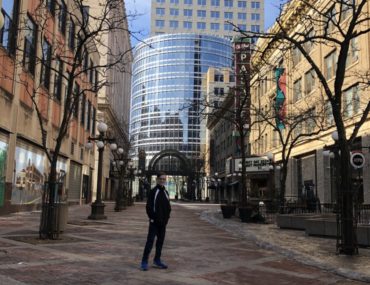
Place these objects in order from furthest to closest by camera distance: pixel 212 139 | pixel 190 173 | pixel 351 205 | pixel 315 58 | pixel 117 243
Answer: pixel 212 139
pixel 190 173
pixel 315 58
pixel 117 243
pixel 351 205

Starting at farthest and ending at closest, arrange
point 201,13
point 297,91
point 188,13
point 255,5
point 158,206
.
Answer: point 188,13 → point 201,13 → point 255,5 → point 297,91 → point 158,206

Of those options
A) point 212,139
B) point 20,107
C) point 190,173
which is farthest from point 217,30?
point 20,107

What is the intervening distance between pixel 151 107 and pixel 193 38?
803 inches

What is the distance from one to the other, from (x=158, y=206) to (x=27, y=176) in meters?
20.1

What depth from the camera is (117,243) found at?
13.3m

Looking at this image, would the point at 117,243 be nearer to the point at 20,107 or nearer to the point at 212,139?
the point at 20,107

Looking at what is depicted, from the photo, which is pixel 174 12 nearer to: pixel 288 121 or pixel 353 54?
pixel 288 121

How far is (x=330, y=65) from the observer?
1465 inches

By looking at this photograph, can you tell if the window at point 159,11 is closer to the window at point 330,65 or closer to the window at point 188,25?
the window at point 188,25

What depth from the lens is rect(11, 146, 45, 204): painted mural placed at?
83.8ft

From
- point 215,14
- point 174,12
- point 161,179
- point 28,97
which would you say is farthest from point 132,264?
point 215,14

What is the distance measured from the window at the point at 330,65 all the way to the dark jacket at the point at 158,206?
29.7 meters

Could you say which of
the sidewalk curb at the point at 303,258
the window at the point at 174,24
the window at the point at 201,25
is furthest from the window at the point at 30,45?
the window at the point at 174,24

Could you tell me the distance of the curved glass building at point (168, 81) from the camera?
119m
